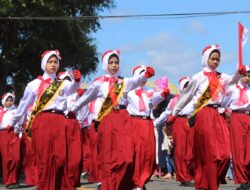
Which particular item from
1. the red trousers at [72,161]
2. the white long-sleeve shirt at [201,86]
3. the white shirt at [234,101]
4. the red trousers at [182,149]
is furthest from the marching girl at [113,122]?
the red trousers at [182,149]

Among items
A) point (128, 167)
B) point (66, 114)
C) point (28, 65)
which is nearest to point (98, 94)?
point (66, 114)

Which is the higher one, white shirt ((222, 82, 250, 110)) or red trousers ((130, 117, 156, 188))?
white shirt ((222, 82, 250, 110))

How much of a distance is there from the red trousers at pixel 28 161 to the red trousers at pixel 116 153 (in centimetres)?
486

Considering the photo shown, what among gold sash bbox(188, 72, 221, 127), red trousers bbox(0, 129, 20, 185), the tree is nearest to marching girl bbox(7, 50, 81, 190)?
gold sash bbox(188, 72, 221, 127)

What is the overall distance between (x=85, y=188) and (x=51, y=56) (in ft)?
13.1

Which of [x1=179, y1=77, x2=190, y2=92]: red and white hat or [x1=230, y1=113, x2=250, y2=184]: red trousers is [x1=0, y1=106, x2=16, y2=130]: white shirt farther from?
[x1=230, y1=113, x2=250, y2=184]: red trousers

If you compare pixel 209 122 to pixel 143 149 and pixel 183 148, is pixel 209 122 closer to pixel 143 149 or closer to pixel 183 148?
pixel 143 149

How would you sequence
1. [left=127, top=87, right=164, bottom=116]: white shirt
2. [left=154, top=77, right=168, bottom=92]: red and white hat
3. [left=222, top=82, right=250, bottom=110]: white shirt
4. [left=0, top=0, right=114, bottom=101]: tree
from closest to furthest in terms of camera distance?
[left=222, top=82, right=250, bottom=110]: white shirt
[left=127, top=87, right=164, bottom=116]: white shirt
[left=154, top=77, right=168, bottom=92]: red and white hat
[left=0, top=0, right=114, bottom=101]: tree

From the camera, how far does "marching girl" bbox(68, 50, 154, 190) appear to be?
334 inches

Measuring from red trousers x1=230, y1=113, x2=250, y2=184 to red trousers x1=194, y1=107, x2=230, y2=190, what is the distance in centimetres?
216

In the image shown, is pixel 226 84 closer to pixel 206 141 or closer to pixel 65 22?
pixel 206 141

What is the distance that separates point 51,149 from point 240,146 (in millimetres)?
3517

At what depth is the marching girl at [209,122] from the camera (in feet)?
27.7

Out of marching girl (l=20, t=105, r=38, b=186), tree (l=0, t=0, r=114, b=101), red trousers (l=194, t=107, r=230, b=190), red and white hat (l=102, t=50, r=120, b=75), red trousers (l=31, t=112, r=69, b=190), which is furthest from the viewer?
tree (l=0, t=0, r=114, b=101)
